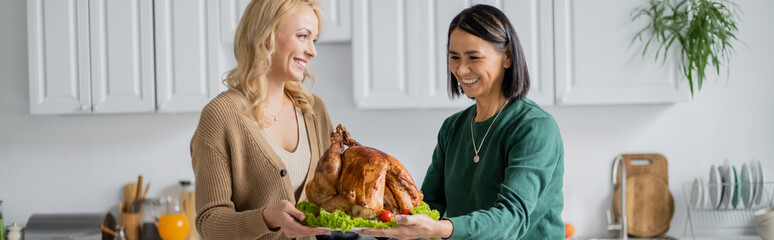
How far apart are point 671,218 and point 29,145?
10.1 ft

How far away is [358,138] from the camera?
3.23 m

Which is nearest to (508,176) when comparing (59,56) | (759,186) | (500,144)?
(500,144)

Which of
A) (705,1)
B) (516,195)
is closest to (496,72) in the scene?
(516,195)

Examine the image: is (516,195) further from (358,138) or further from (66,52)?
(66,52)

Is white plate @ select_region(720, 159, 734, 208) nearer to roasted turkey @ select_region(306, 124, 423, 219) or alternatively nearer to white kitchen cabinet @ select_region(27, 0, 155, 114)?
roasted turkey @ select_region(306, 124, 423, 219)

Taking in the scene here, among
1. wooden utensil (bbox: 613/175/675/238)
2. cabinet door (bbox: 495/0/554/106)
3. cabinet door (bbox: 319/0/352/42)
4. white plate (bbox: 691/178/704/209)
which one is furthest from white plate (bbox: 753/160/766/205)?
cabinet door (bbox: 319/0/352/42)

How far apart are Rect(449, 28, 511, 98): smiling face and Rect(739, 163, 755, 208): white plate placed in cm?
194

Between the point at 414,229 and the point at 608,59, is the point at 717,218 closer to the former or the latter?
the point at 608,59

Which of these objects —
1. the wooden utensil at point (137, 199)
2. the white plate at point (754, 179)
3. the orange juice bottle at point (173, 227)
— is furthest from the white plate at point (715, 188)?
the wooden utensil at point (137, 199)

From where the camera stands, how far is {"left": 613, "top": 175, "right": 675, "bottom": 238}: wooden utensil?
3090 mm

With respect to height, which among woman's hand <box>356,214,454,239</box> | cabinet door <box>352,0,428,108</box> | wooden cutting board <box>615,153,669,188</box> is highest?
cabinet door <box>352,0,428,108</box>

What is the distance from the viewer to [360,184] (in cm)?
126

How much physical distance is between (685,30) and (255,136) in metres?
2.03

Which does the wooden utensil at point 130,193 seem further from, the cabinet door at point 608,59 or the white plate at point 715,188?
the white plate at point 715,188
